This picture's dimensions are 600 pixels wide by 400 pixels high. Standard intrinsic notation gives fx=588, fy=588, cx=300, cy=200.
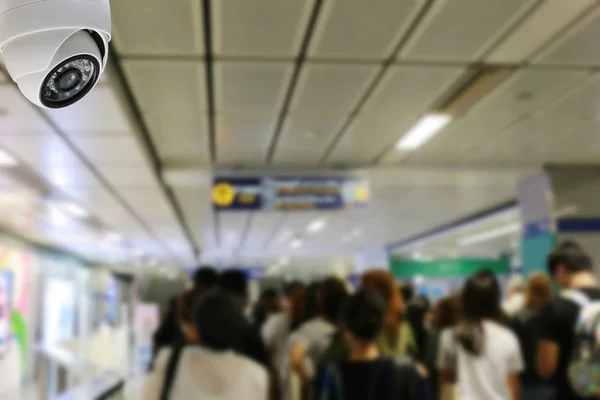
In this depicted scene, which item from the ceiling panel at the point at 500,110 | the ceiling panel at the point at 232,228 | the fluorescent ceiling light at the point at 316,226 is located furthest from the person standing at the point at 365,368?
the fluorescent ceiling light at the point at 316,226

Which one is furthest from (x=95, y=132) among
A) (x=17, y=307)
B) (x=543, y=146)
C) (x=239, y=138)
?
(x=17, y=307)

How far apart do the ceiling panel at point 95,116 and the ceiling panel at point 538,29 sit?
2710mm

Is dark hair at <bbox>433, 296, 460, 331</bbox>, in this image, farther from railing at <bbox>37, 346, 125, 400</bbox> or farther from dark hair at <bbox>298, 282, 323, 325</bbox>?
railing at <bbox>37, 346, 125, 400</bbox>

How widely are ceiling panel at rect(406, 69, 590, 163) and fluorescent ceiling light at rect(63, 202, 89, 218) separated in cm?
505

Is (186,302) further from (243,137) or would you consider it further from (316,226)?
(316,226)

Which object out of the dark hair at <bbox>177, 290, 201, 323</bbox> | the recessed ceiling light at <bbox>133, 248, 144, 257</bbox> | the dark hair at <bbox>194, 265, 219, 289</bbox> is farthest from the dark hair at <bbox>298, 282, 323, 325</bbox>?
the recessed ceiling light at <bbox>133, 248, 144, 257</bbox>

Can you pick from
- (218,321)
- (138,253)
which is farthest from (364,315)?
(138,253)

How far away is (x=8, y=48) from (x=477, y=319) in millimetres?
3158

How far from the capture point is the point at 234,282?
14.8 ft

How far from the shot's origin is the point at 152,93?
4.60 metres

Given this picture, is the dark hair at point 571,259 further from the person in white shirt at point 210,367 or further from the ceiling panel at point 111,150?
the ceiling panel at point 111,150

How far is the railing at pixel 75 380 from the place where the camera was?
116 inches

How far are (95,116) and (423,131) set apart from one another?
121 inches

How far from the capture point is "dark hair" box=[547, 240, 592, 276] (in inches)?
131
